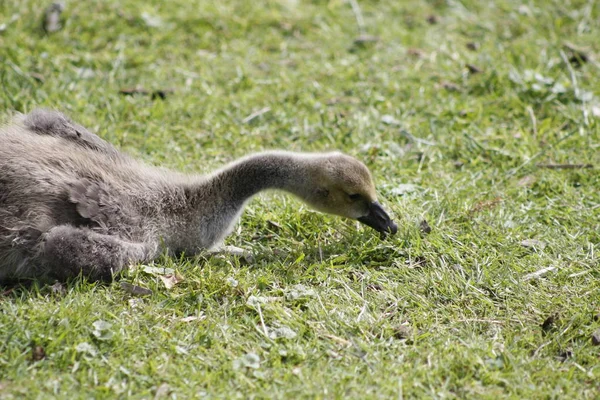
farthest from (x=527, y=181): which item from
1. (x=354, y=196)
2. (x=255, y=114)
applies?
(x=255, y=114)

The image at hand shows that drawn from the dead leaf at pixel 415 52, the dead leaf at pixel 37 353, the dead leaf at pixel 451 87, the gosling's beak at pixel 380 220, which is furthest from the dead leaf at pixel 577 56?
the dead leaf at pixel 37 353

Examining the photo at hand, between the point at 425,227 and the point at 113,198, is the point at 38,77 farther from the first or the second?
the point at 425,227

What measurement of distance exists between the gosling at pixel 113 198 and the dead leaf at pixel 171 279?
0.20m

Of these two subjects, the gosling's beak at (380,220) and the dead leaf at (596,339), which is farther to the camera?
the gosling's beak at (380,220)

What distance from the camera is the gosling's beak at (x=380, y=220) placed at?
5.11m

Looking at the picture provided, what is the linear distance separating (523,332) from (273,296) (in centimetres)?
151

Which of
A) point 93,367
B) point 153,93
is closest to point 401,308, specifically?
point 93,367

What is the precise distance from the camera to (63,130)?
16.7ft

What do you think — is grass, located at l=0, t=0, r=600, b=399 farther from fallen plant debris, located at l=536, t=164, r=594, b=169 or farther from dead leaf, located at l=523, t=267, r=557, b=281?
fallen plant debris, located at l=536, t=164, r=594, b=169

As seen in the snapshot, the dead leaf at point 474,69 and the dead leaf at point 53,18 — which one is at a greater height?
the dead leaf at point 53,18

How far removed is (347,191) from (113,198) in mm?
1567

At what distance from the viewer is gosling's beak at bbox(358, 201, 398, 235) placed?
511 cm

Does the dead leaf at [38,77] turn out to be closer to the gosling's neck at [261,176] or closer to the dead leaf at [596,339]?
the gosling's neck at [261,176]

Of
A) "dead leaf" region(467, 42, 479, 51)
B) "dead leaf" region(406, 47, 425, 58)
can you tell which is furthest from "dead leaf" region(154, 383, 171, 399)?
"dead leaf" region(467, 42, 479, 51)
